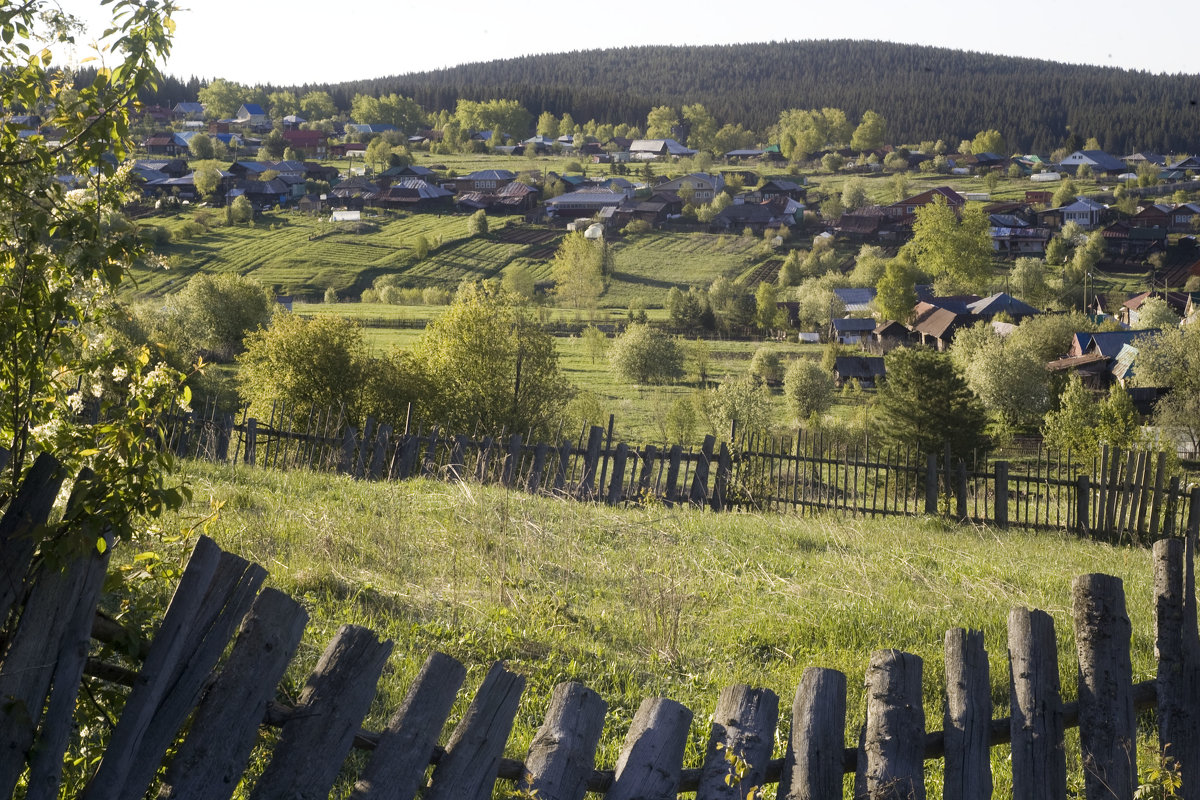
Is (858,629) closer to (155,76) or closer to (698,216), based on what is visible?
(155,76)

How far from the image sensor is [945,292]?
88.4m

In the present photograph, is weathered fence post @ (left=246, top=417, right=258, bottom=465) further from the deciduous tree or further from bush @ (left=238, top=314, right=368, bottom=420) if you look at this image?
the deciduous tree

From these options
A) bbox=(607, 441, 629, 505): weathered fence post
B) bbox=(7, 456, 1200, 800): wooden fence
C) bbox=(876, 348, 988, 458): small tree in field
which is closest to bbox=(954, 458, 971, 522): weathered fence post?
bbox=(607, 441, 629, 505): weathered fence post

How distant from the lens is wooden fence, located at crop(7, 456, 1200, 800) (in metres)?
2.52

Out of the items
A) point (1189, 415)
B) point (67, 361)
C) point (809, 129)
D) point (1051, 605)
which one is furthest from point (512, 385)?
point (809, 129)

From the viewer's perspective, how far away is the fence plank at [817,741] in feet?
9.96

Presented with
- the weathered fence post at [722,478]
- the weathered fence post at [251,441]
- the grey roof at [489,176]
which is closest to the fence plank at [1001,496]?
the weathered fence post at [722,478]

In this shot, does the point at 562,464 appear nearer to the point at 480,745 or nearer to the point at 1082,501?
the point at 1082,501

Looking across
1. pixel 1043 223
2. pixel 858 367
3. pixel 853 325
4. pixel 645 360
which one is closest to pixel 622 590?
pixel 645 360

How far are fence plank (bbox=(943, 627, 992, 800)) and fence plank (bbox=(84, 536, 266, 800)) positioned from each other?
2.25m

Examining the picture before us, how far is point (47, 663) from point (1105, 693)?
3.28m

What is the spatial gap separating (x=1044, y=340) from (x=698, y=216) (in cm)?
6648

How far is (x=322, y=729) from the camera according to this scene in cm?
267

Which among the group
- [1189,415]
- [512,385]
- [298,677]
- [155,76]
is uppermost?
[155,76]
